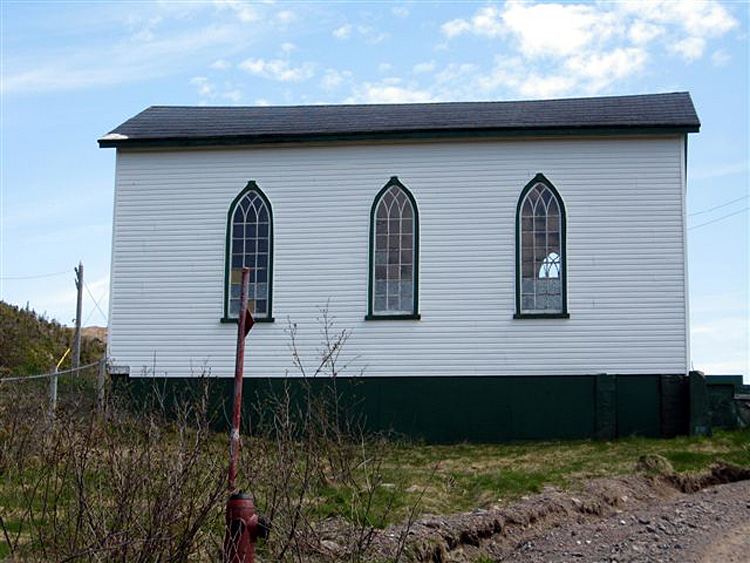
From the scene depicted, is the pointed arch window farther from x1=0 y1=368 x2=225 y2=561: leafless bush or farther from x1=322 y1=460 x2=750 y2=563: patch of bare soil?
x1=0 y1=368 x2=225 y2=561: leafless bush

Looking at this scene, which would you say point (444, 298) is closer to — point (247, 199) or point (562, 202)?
point (562, 202)

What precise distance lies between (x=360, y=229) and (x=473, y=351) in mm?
3085

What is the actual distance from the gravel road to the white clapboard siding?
22.0 feet

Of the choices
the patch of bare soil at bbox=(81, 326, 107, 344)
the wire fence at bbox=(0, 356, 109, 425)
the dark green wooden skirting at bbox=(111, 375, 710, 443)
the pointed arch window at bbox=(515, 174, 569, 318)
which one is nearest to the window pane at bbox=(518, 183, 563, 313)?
the pointed arch window at bbox=(515, 174, 569, 318)

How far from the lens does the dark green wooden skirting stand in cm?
1931

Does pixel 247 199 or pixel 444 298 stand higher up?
pixel 247 199

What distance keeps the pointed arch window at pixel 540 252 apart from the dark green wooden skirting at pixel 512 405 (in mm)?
1359

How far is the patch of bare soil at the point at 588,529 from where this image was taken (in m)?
10.5

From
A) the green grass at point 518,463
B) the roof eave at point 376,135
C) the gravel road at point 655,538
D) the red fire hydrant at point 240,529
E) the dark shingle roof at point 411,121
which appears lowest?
the gravel road at point 655,538

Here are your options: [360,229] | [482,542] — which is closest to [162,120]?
[360,229]

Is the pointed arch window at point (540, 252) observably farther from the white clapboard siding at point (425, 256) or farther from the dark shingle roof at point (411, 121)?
the dark shingle roof at point (411, 121)

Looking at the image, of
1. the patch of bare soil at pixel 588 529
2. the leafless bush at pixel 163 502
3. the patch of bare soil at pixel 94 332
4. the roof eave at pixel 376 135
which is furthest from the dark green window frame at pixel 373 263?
the patch of bare soil at pixel 94 332

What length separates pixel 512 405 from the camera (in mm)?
19547

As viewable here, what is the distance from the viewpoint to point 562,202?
65.6 feet
